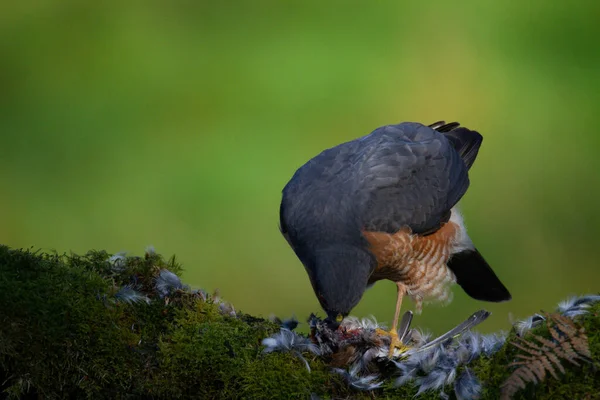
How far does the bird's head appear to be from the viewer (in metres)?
3.38

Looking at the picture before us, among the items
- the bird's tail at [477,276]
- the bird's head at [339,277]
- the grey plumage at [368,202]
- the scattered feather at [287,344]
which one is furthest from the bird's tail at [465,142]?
the scattered feather at [287,344]

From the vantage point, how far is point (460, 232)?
4777 millimetres

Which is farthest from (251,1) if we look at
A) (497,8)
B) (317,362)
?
(317,362)

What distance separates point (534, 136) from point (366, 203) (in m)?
4.72

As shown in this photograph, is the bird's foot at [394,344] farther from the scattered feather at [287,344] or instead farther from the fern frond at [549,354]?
the fern frond at [549,354]

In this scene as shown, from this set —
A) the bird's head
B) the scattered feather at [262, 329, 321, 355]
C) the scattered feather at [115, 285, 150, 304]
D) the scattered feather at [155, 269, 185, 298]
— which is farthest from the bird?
the scattered feather at [115, 285, 150, 304]

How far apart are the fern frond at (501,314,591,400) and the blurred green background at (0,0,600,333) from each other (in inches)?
174

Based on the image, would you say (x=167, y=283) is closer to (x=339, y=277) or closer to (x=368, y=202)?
(x=339, y=277)

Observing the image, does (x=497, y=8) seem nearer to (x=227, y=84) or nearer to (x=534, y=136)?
(x=534, y=136)

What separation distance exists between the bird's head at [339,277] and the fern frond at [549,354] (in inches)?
40.7

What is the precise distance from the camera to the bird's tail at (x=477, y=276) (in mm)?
4875

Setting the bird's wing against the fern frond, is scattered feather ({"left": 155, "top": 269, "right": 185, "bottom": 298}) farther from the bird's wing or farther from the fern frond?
the fern frond

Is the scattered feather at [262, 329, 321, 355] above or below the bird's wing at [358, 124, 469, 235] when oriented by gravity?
below

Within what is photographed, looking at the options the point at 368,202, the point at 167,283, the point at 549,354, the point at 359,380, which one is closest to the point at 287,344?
the point at 359,380
